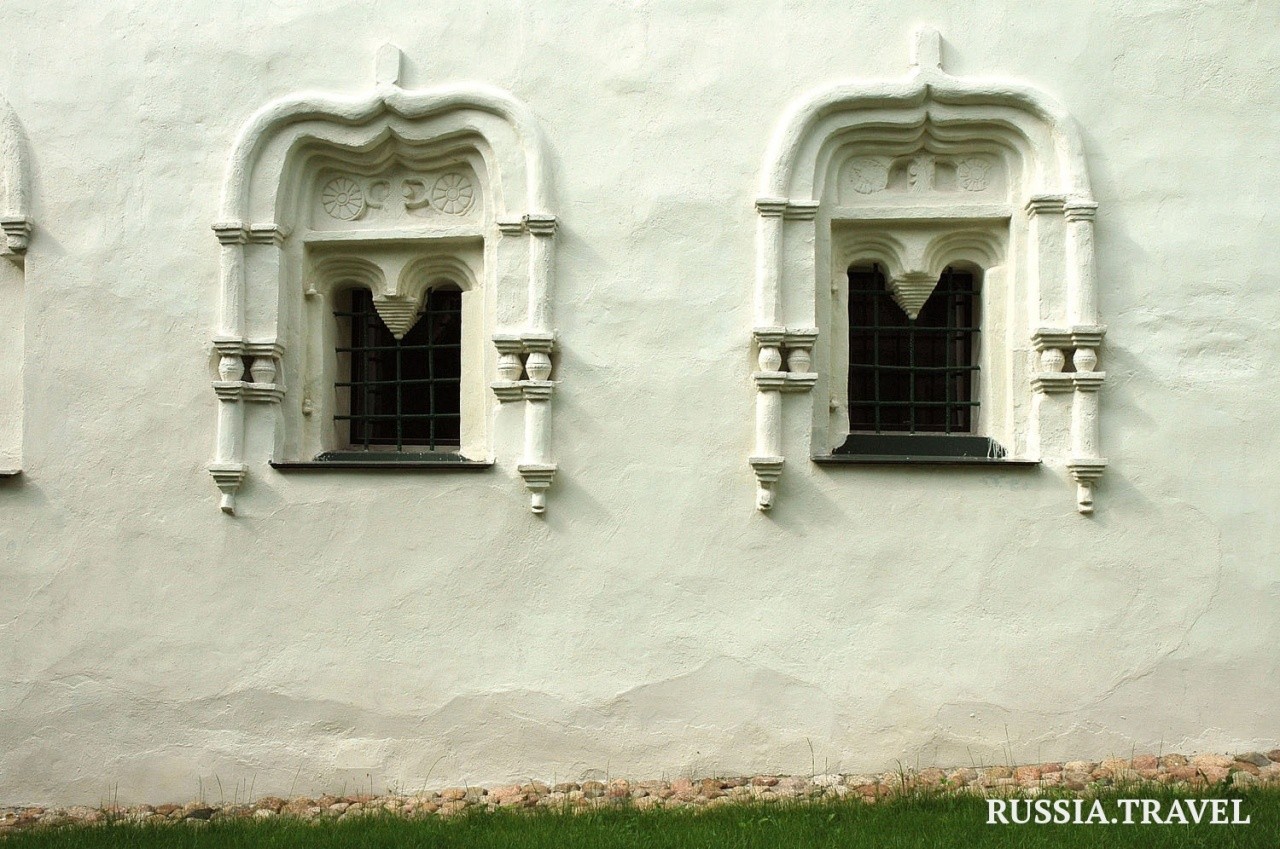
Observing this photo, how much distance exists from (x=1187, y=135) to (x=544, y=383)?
142 inches

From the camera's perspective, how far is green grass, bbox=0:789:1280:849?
5.02 metres

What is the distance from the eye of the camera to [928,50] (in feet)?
20.5

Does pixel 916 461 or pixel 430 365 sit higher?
pixel 430 365

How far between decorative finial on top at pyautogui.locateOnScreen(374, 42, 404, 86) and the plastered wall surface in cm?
8

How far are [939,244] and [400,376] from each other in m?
3.10

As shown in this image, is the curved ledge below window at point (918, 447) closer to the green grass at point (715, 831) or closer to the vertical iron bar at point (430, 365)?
the green grass at point (715, 831)

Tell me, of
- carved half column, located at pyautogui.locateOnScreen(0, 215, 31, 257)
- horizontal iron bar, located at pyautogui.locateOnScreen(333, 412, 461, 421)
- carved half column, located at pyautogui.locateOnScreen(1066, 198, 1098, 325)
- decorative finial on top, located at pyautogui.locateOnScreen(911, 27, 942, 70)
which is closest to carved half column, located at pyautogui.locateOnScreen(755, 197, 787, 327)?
decorative finial on top, located at pyautogui.locateOnScreen(911, 27, 942, 70)

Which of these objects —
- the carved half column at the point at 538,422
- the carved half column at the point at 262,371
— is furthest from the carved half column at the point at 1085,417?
the carved half column at the point at 262,371

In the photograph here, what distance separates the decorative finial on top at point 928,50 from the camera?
624cm

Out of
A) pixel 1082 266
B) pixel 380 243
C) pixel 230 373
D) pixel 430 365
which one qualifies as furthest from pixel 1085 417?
pixel 230 373

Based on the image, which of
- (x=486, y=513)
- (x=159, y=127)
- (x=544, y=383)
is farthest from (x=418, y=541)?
(x=159, y=127)

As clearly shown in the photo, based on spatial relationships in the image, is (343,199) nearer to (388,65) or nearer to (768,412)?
(388,65)

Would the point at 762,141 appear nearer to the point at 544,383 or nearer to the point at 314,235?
the point at 544,383

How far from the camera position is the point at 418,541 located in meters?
6.24
